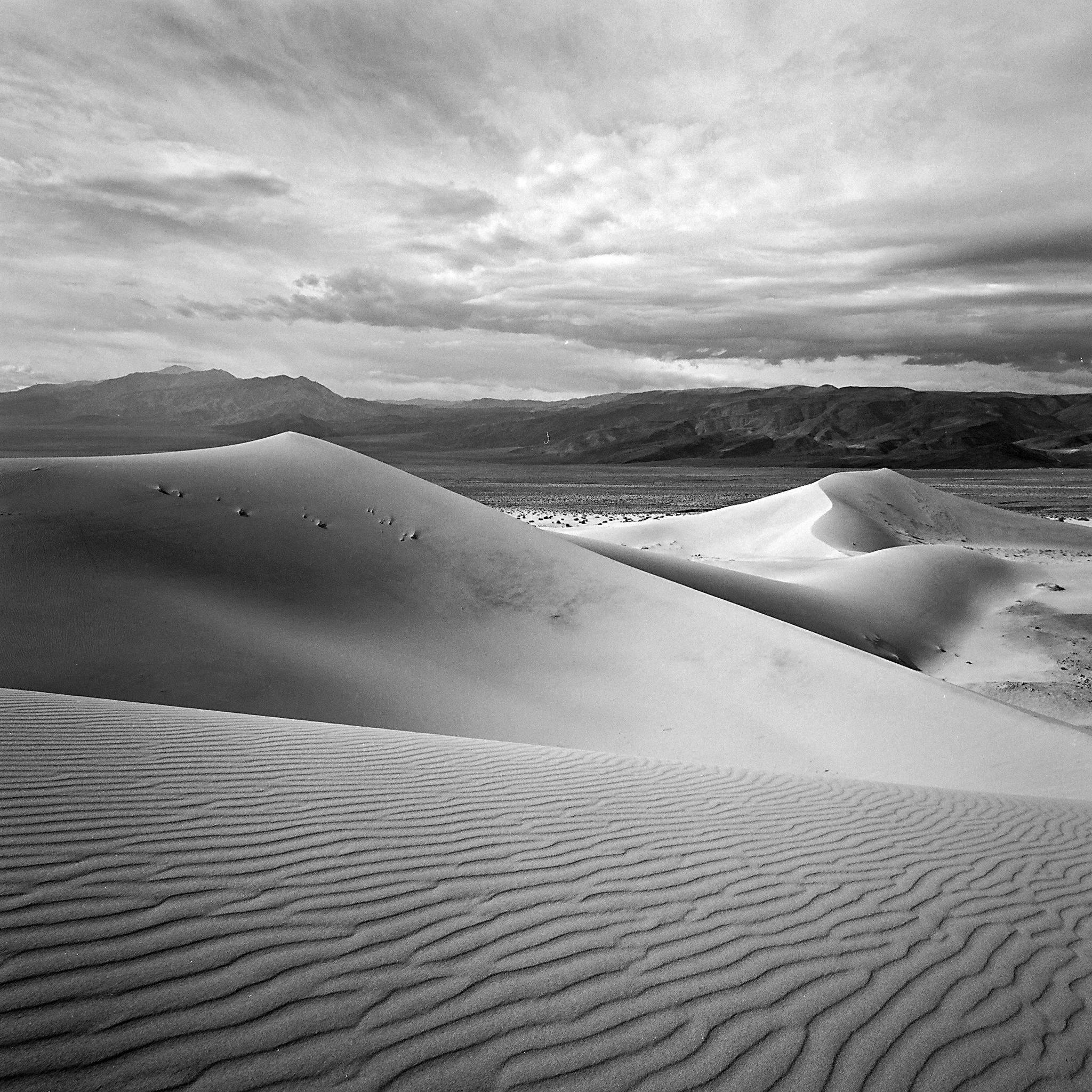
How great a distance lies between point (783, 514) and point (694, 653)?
25.7 metres

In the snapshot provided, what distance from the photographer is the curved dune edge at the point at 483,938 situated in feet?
7.79

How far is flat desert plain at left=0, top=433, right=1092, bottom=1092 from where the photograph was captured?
2477 mm

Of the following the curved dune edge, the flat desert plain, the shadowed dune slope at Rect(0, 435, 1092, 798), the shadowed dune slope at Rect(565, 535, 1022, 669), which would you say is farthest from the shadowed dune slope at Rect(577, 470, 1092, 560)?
the curved dune edge

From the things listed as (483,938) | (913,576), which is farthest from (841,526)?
(483,938)

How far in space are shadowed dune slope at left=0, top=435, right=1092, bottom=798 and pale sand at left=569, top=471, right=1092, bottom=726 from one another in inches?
161

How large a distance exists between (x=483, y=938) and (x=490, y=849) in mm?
870

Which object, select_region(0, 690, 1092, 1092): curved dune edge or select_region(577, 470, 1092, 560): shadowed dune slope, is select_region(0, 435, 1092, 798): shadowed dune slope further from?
select_region(577, 470, 1092, 560): shadowed dune slope

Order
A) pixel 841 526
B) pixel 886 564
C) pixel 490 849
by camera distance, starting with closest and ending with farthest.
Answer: pixel 490 849 → pixel 886 564 → pixel 841 526

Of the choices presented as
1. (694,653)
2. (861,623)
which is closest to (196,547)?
(694,653)

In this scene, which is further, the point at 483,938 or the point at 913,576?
the point at 913,576

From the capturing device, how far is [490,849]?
12.7 feet

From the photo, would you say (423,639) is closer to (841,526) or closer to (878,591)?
(878,591)

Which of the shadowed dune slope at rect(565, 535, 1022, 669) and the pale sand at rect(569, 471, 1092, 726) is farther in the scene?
the shadowed dune slope at rect(565, 535, 1022, 669)

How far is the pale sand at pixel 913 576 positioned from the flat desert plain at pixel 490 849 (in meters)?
3.81
